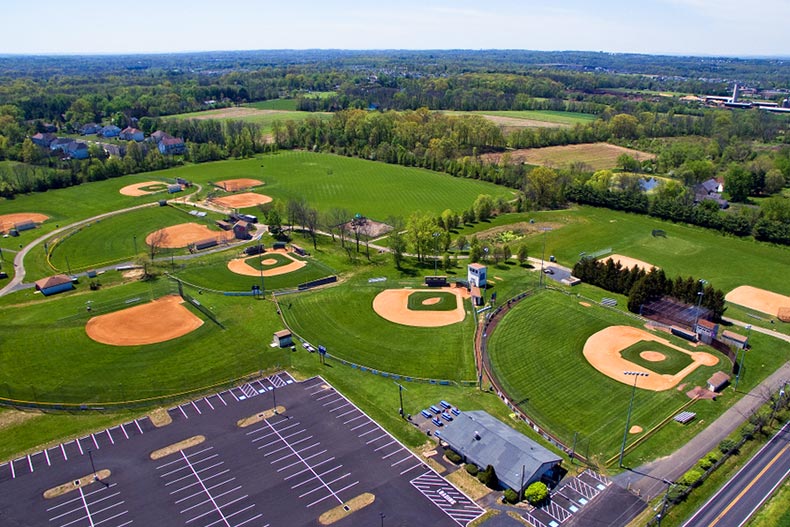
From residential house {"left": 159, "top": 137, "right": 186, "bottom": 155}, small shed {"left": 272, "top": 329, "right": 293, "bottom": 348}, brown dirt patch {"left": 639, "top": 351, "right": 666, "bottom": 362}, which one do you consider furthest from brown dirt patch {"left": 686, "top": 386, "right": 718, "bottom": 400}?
residential house {"left": 159, "top": 137, "right": 186, "bottom": 155}

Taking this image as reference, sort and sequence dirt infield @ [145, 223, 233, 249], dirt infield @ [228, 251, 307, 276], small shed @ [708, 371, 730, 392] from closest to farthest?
small shed @ [708, 371, 730, 392], dirt infield @ [228, 251, 307, 276], dirt infield @ [145, 223, 233, 249]

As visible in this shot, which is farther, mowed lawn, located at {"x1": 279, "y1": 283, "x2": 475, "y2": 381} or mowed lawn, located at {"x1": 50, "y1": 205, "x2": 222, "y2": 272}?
mowed lawn, located at {"x1": 50, "y1": 205, "x2": 222, "y2": 272}

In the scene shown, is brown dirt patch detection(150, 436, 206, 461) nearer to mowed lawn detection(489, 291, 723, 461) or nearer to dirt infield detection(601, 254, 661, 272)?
mowed lawn detection(489, 291, 723, 461)

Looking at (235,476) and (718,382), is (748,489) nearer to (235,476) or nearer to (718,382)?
(718,382)

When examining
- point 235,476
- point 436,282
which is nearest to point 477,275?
point 436,282

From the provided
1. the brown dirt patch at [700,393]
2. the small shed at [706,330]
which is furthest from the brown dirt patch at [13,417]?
the small shed at [706,330]
